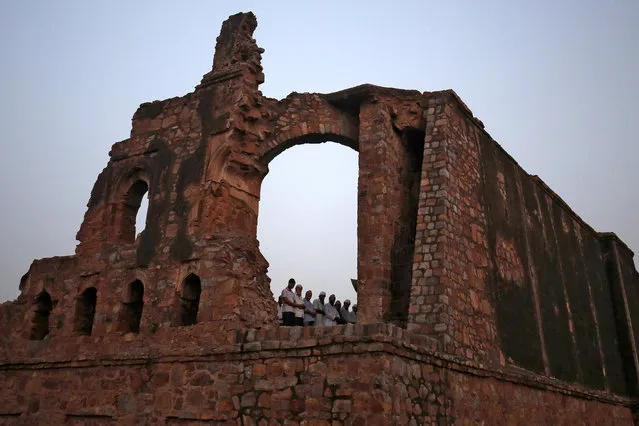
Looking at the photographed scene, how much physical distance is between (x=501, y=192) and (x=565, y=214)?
4.53 meters

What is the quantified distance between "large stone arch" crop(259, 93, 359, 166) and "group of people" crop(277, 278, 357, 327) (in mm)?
2257

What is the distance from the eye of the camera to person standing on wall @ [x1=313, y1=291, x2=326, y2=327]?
10.2m

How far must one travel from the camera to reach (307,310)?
10.3 m

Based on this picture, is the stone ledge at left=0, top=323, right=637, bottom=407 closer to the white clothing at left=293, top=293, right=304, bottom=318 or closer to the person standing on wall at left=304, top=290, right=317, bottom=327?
the white clothing at left=293, top=293, right=304, bottom=318

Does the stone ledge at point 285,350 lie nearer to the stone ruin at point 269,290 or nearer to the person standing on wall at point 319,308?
the stone ruin at point 269,290

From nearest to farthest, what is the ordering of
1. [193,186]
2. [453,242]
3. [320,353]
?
[320,353]
[453,242]
[193,186]

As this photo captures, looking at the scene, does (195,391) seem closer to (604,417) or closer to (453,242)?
(453,242)

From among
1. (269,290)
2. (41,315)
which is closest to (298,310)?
(269,290)

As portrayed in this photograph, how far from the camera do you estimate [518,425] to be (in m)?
8.92

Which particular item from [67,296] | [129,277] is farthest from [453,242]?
[67,296]

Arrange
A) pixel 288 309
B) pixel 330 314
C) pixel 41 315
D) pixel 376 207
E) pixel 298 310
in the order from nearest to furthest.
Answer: pixel 376 207 < pixel 288 309 < pixel 298 310 < pixel 330 314 < pixel 41 315

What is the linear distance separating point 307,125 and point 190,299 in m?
3.43

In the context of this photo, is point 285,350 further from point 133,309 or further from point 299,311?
point 133,309

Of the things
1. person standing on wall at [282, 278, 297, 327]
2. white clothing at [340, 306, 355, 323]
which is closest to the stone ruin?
person standing on wall at [282, 278, 297, 327]
